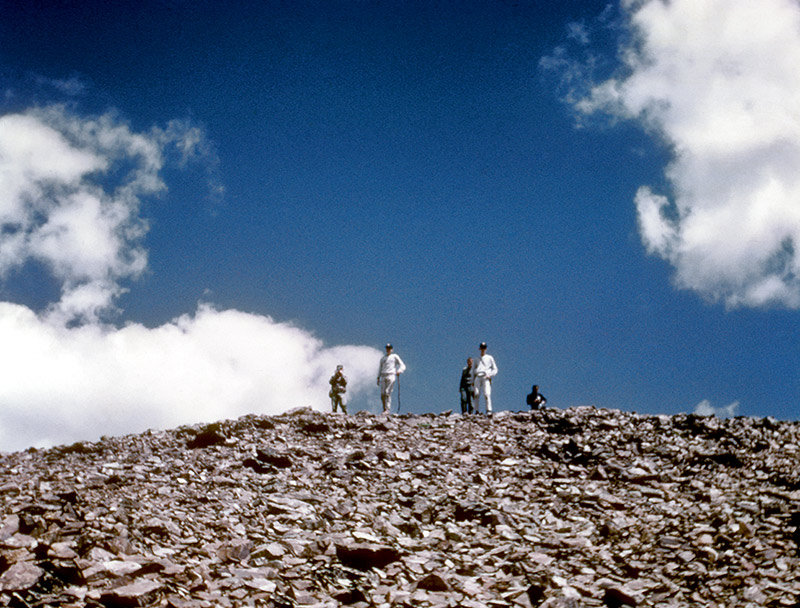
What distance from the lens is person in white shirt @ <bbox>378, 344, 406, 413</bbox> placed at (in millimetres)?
21438

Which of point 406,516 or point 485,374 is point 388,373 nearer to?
point 485,374

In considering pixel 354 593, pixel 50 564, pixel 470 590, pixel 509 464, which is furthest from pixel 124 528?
pixel 509 464

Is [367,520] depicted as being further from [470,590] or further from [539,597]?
[539,597]

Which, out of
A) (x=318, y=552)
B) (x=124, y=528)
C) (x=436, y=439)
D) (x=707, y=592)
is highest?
(x=436, y=439)

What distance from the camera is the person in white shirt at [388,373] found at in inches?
844

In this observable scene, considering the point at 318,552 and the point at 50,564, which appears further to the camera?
the point at 318,552

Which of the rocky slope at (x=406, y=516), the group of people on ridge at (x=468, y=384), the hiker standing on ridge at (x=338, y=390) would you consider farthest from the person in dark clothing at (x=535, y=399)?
the hiker standing on ridge at (x=338, y=390)

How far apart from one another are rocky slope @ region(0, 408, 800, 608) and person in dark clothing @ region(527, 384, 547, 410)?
10.9 ft

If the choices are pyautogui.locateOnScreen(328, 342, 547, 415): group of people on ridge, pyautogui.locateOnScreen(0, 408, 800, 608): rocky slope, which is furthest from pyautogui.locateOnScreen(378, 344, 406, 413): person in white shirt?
pyautogui.locateOnScreen(0, 408, 800, 608): rocky slope

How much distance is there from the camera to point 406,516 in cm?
1215

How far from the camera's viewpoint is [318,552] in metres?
10.4

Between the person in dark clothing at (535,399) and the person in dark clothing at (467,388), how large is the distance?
2.22m

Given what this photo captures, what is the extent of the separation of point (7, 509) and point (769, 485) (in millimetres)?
16051

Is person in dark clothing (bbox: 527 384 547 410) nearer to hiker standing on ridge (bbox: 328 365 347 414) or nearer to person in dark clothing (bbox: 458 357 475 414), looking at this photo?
person in dark clothing (bbox: 458 357 475 414)
